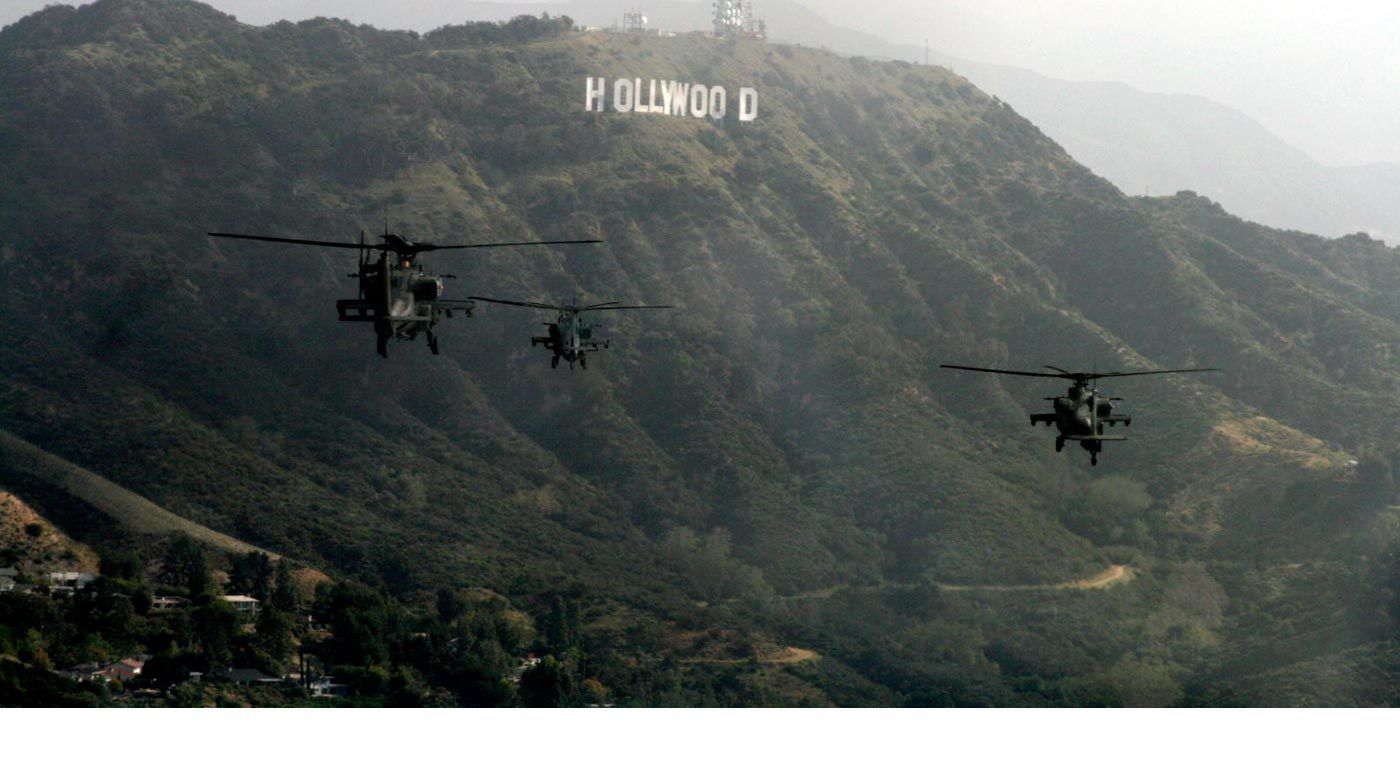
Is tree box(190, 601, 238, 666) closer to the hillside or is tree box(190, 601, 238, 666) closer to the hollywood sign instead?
the hillside

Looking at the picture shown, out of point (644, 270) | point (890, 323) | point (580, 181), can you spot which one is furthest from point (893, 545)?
point (580, 181)

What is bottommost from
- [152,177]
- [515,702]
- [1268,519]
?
[515,702]

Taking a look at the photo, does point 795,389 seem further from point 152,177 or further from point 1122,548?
point 152,177

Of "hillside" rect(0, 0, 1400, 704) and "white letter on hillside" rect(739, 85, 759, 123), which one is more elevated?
"white letter on hillside" rect(739, 85, 759, 123)

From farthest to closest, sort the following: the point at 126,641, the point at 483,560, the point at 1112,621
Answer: the point at 1112,621 → the point at 483,560 → the point at 126,641

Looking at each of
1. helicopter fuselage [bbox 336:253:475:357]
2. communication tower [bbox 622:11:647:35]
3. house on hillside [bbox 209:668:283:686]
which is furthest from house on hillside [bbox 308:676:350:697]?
communication tower [bbox 622:11:647:35]

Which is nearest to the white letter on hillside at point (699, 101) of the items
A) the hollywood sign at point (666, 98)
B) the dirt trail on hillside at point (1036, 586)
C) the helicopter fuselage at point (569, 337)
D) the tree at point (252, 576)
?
the hollywood sign at point (666, 98)
